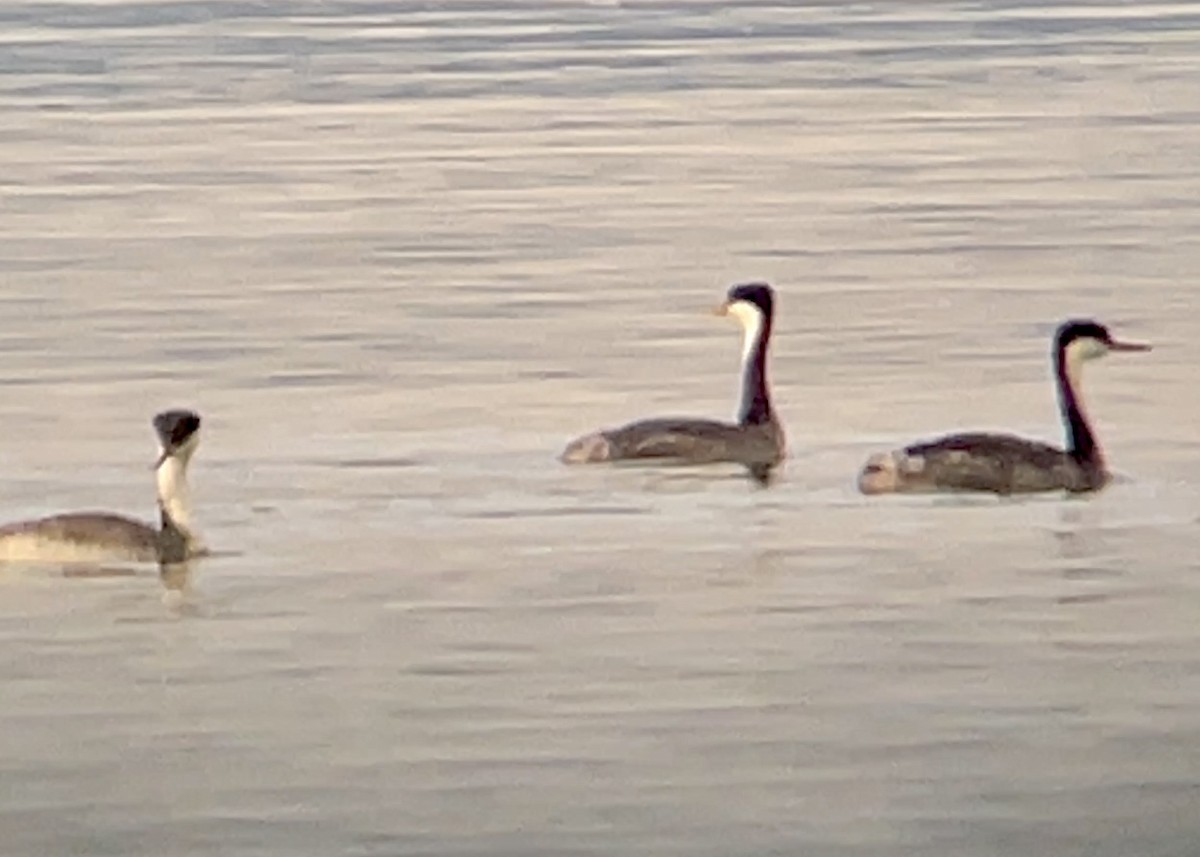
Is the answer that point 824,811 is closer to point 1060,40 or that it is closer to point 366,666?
point 366,666

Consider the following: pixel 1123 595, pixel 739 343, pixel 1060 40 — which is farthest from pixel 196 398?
pixel 1060 40

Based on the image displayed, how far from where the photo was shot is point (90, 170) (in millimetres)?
30469

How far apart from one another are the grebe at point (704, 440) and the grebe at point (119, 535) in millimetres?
2088

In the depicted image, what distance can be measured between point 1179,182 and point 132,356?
31.9ft

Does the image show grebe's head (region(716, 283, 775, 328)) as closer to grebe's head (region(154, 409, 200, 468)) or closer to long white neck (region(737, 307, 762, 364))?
long white neck (region(737, 307, 762, 364))

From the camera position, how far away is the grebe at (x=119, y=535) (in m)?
14.4

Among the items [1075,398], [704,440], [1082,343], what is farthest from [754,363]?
[1075,398]

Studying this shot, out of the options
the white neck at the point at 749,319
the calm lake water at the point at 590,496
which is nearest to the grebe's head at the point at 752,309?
the white neck at the point at 749,319

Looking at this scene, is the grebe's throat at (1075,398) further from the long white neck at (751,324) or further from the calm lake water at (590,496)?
the long white neck at (751,324)

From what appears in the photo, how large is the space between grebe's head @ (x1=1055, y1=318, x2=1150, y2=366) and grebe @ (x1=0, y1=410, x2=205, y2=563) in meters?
3.67

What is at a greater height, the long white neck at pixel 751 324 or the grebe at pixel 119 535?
the long white neck at pixel 751 324

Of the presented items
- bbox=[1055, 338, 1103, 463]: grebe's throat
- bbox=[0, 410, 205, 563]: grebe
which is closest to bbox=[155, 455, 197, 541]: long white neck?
bbox=[0, 410, 205, 563]: grebe

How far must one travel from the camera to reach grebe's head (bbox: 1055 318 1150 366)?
1698 cm

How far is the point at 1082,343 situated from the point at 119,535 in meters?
4.10
